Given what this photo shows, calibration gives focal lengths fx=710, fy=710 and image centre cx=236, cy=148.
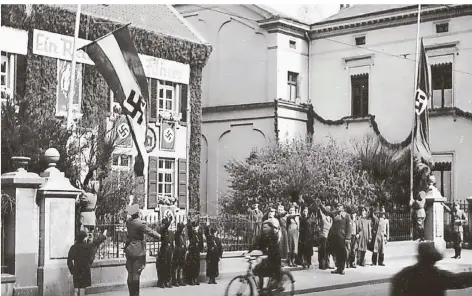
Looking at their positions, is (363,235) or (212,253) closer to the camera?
(212,253)

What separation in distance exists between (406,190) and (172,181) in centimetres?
748

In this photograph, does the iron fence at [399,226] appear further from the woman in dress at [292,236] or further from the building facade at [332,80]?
the woman in dress at [292,236]

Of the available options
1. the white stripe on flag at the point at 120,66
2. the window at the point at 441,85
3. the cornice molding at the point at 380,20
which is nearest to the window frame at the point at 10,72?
the white stripe on flag at the point at 120,66

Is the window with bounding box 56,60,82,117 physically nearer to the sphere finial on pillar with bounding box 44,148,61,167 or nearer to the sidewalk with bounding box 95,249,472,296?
the sphere finial on pillar with bounding box 44,148,61,167

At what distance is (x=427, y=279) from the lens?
5.44m

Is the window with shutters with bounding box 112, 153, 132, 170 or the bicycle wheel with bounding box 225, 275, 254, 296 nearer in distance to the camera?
the bicycle wheel with bounding box 225, 275, 254, 296

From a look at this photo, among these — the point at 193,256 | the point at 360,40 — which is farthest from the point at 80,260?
the point at 360,40

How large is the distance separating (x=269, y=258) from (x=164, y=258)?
9.00 ft

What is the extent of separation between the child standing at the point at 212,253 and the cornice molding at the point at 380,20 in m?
14.1

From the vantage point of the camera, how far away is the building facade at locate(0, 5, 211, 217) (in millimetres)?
18094

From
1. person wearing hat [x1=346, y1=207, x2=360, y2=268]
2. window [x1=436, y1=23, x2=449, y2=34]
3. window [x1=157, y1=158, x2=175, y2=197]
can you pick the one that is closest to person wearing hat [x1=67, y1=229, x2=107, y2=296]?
person wearing hat [x1=346, y1=207, x2=360, y2=268]

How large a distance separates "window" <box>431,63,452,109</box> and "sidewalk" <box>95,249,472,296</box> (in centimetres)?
754

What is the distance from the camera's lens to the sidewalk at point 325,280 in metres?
12.3

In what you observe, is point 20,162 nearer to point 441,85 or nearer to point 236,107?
point 236,107
